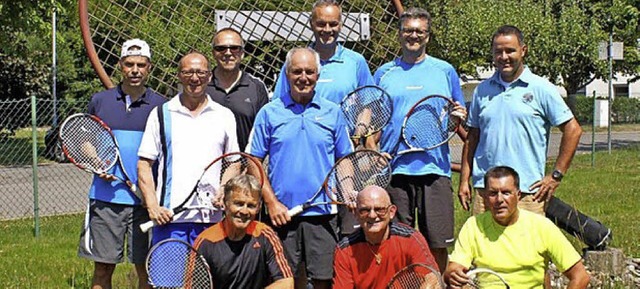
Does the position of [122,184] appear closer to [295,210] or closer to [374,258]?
[295,210]

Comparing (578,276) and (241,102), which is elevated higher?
(241,102)

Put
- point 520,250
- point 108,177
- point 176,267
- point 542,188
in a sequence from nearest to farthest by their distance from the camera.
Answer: point 520,250, point 176,267, point 542,188, point 108,177

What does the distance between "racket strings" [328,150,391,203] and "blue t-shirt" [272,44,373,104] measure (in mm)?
527

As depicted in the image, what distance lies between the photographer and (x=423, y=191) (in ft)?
19.4

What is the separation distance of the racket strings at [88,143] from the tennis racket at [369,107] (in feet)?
4.77

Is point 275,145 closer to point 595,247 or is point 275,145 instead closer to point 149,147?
point 149,147

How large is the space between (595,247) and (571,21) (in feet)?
81.1

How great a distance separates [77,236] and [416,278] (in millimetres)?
6282

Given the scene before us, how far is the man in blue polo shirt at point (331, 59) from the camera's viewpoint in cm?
575

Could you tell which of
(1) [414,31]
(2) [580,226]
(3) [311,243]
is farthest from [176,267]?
(2) [580,226]

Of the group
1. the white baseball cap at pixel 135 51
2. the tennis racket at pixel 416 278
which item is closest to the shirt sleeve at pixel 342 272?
the tennis racket at pixel 416 278

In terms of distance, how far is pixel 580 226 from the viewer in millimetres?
7754

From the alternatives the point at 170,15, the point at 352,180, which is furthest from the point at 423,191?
the point at 170,15

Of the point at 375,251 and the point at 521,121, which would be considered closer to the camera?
the point at 375,251
